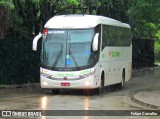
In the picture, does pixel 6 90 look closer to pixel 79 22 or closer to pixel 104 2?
pixel 79 22

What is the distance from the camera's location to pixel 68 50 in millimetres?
21109

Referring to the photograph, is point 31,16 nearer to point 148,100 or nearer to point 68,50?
point 68,50

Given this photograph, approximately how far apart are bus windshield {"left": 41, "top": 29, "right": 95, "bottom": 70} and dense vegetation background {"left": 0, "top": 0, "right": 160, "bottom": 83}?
2.76m

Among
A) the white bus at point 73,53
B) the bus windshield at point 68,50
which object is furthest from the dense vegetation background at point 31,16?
the bus windshield at point 68,50

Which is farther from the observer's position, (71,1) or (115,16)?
(115,16)

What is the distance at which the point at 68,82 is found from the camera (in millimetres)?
20688

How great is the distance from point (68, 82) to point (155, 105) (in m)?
5.18

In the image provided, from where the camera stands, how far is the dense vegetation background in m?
23.7

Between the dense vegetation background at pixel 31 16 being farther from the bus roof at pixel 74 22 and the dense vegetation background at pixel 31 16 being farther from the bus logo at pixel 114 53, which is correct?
the bus roof at pixel 74 22

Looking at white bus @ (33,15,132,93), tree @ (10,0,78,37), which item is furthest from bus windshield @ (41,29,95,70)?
A: tree @ (10,0,78,37)

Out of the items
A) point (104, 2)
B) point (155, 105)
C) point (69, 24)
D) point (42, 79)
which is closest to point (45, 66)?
point (42, 79)

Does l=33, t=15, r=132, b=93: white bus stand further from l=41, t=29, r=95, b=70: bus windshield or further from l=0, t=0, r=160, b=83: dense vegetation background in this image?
l=0, t=0, r=160, b=83: dense vegetation background

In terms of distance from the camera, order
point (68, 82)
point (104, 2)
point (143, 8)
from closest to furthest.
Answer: point (68, 82)
point (143, 8)
point (104, 2)

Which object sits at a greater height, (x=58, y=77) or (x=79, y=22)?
(x=79, y=22)
